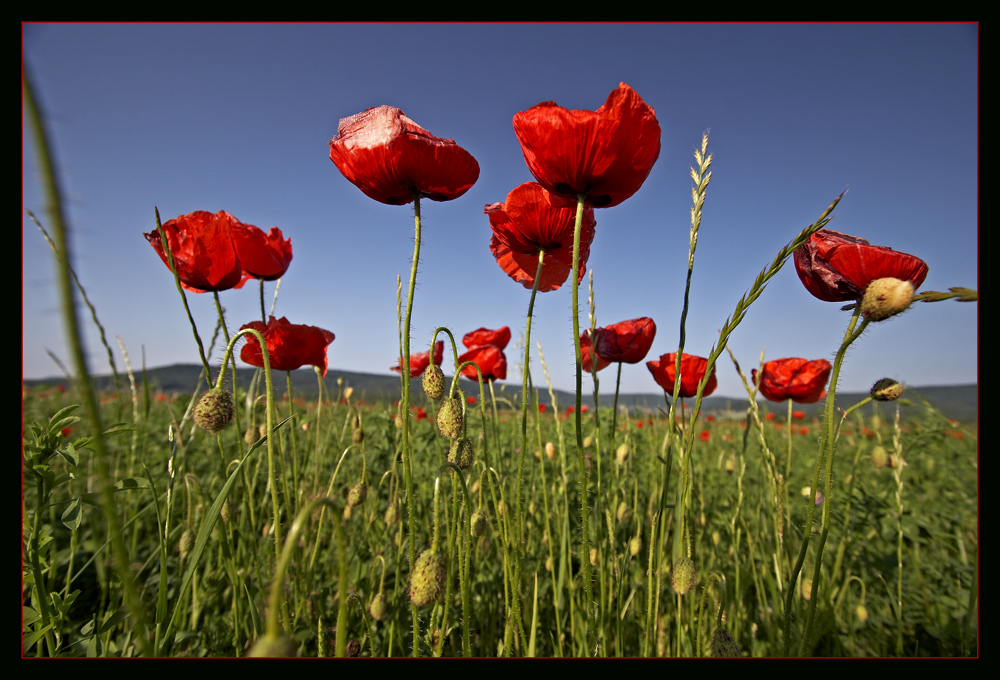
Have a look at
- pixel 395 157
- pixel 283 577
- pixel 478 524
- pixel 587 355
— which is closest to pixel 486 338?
pixel 587 355

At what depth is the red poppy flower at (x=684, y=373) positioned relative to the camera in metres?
1.59

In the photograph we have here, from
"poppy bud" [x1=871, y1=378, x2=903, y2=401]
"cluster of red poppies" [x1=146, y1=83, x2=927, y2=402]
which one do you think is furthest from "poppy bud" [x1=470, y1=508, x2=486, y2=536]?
"poppy bud" [x1=871, y1=378, x2=903, y2=401]

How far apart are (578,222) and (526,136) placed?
8.9 inches

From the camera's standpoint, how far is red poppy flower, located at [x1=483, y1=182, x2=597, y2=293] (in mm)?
1211

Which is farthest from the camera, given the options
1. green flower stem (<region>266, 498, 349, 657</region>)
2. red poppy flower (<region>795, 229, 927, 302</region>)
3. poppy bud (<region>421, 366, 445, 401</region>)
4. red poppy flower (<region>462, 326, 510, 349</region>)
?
red poppy flower (<region>462, 326, 510, 349</region>)

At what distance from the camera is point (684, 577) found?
1.11 metres

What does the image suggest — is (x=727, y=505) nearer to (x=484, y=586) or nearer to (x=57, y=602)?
(x=484, y=586)

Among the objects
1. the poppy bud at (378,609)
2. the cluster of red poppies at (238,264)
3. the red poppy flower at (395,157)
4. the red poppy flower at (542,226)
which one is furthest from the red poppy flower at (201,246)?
the poppy bud at (378,609)

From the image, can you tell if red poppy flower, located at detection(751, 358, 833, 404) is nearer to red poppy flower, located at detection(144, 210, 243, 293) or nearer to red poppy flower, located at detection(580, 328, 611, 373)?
red poppy flower, located at detection(580, 328, 611, 373)

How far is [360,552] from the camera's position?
5.78 feet

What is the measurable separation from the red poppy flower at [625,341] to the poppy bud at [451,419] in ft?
2.34

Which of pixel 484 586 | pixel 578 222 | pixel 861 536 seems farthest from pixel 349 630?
pixel 861 536

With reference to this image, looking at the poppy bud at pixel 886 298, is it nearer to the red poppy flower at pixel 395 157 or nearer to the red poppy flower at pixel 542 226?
the red poppy flower at pixel 542 226

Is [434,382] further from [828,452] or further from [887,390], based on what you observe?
[887,390]
